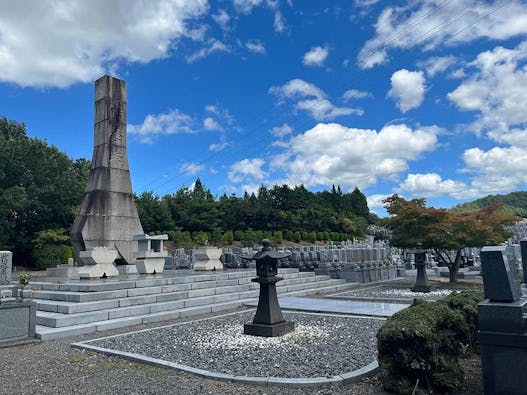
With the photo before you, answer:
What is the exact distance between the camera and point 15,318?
6.95 meters

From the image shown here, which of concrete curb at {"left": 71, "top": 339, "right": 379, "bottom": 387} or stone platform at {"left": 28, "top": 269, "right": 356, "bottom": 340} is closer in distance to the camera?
concrete curb at {"left": 71, "top": 339, "right": 379, "bottom": 387}

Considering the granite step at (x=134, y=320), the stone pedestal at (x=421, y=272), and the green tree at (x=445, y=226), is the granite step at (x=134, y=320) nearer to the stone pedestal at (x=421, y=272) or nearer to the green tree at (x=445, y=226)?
the stone pedestal at (x=421, y=272)

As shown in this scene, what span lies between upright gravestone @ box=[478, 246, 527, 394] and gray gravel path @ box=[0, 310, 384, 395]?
113 centimetres

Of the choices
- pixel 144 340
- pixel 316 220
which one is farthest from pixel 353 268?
pixel 316 220

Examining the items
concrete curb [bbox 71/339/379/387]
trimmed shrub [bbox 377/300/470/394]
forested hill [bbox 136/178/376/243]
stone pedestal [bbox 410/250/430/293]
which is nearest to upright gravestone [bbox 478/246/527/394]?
trimmed shrub [bbox 377/300/470/394]

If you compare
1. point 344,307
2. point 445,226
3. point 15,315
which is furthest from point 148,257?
point 445,226

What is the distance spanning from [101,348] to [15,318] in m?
1.94

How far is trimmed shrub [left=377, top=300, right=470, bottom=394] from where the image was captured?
4016mm

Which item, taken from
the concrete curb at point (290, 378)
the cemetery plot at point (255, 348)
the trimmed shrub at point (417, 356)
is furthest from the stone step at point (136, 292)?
the trimmed shrub at point (417, 356)

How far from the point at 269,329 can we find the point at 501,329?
12.5ft

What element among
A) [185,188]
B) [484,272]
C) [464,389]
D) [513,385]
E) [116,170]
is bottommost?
[464,389]

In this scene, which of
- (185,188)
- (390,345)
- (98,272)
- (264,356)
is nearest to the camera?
(390,345)

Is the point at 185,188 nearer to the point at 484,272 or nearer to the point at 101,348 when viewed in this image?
the point at 101,348

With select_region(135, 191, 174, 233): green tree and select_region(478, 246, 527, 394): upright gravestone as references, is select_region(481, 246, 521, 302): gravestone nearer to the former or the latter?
select_region(478, 246, 527, 394): upright gravestone
